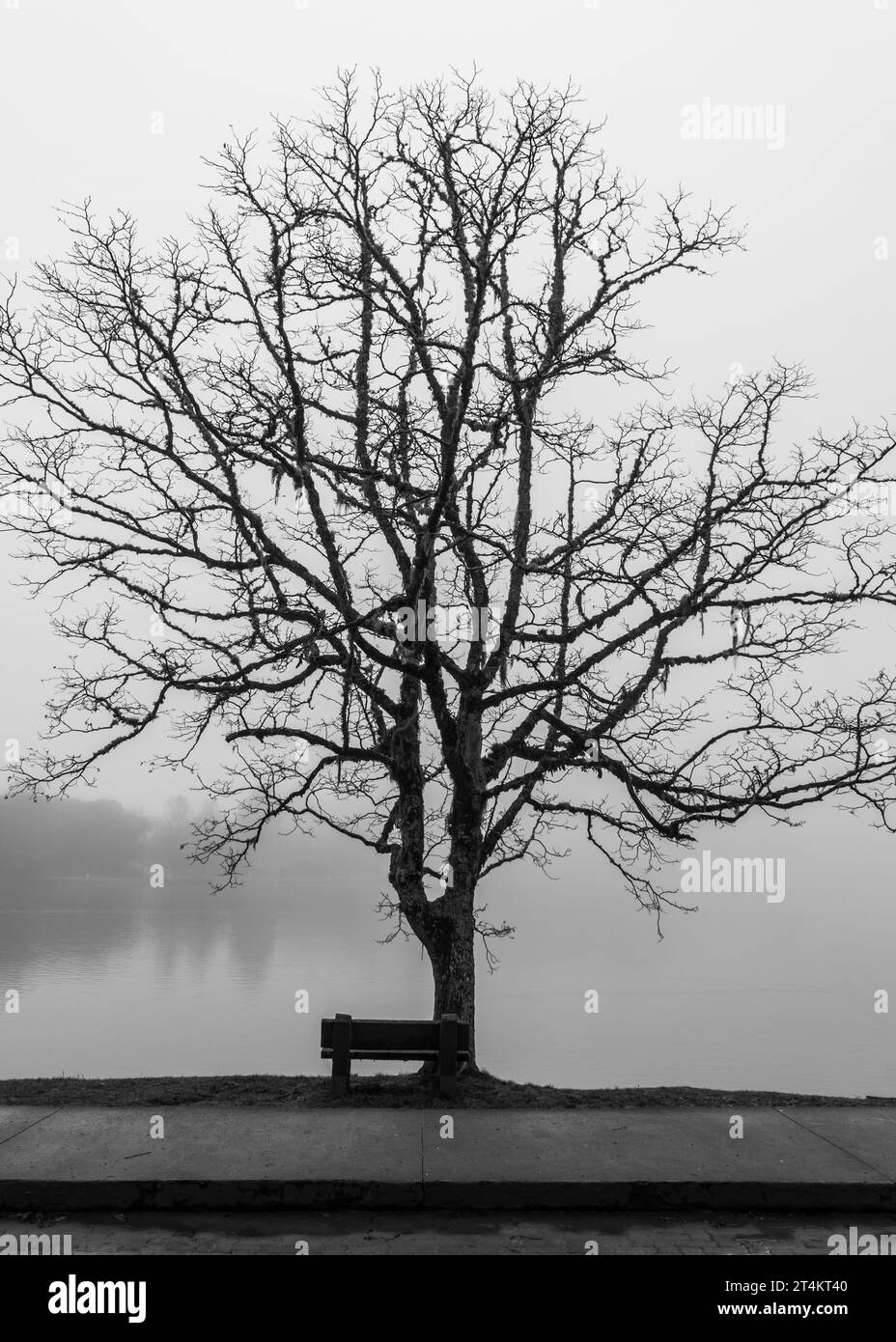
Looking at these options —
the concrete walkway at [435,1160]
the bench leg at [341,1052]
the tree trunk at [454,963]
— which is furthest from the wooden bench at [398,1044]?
the tree trunk at [454,963]

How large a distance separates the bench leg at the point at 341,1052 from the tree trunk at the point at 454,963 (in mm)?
1671

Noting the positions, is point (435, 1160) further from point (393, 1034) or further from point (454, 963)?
point (454, 963)

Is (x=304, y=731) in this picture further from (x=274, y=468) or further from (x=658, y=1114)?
(x=658, y=1114)

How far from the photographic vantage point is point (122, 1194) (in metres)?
7.29

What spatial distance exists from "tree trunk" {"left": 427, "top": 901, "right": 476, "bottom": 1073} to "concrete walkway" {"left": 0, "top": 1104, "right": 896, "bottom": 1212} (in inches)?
78.0

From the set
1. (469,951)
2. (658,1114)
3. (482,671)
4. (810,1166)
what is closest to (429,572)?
(482,671)

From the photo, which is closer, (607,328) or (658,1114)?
(658,1114)

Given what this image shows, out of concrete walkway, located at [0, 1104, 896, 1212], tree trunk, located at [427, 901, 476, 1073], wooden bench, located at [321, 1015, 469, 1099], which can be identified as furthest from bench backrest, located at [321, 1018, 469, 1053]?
tree trunk, located at [427, 901, 476, 1073]

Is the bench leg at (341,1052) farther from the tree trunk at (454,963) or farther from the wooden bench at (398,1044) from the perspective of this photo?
the tree trunk at (454,963)

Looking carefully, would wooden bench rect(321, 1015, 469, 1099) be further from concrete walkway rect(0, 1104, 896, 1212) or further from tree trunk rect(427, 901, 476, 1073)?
tree trunk rect(427, 901, 476, 1073)

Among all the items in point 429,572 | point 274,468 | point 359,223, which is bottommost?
point 429,572

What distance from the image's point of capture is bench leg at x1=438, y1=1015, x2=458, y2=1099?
394 inches
